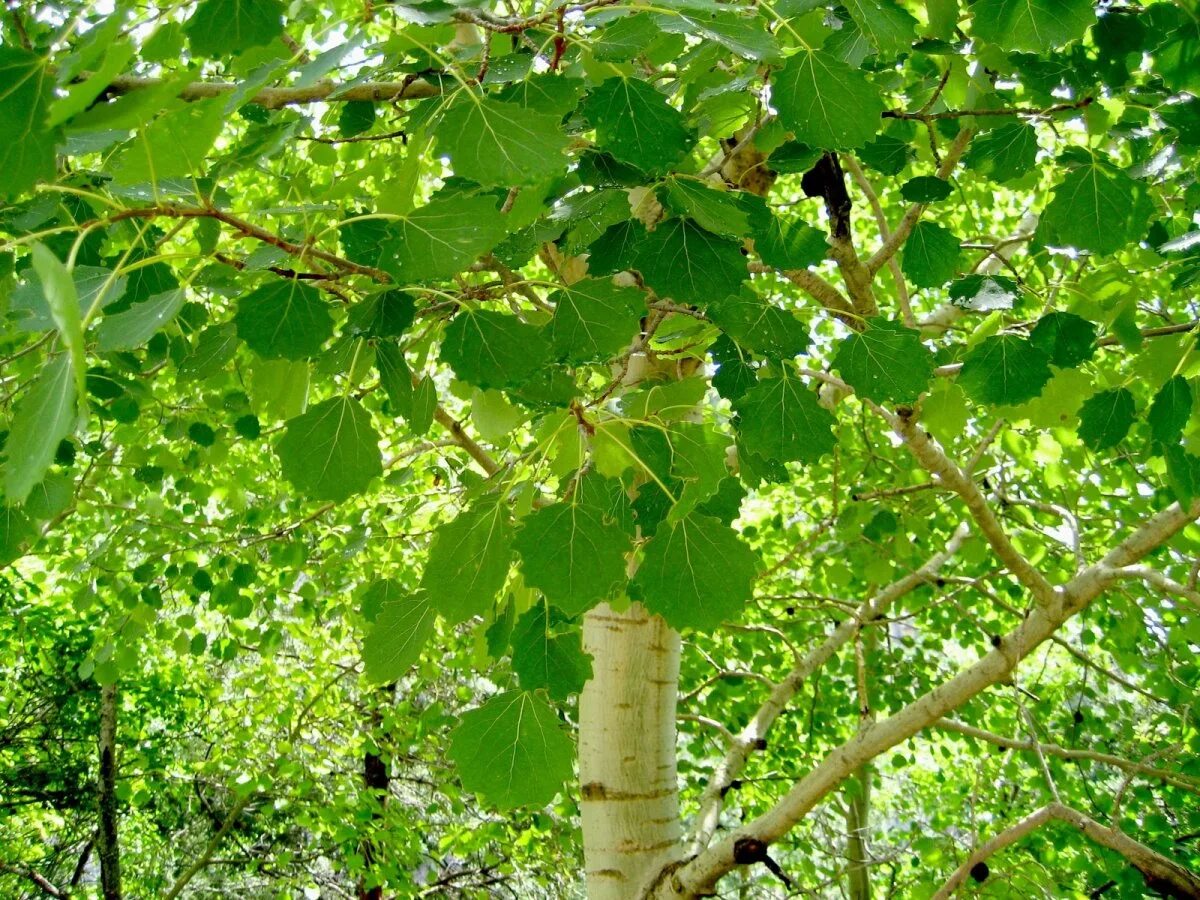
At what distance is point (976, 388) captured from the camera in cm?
139

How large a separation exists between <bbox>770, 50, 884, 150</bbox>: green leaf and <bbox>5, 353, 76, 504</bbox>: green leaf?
0.68 metres

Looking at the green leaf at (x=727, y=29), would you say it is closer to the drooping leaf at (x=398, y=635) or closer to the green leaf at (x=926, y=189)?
the green leaf at (x=926, y=189)

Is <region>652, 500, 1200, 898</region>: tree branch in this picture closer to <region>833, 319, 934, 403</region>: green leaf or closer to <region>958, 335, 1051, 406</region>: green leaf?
<region>958, 335, 1051, 406</region>: green leaf

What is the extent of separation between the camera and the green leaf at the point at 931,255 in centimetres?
142

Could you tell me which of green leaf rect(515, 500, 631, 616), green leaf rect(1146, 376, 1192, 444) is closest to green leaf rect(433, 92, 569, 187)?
green leaf rect(515, 500, 631, 616)

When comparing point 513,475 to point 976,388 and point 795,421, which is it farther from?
point 976,388

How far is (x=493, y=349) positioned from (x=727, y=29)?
1.26 ft

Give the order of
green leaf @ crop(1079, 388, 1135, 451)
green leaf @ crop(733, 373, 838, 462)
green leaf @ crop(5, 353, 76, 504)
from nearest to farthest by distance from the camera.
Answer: green leaf @ crop(5, 353, 76, 504), green leaf @ crop(733, 373, 838, 462), green leaf @ crop(1079, 388, 1135, 451)

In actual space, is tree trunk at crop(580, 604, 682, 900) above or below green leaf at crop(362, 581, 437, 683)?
above

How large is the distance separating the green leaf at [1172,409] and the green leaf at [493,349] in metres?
0.91

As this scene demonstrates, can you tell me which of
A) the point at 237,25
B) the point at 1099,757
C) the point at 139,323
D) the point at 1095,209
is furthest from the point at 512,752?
the point at 1099,757

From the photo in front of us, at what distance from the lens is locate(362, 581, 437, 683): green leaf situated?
1140mm

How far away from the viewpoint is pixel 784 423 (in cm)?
116

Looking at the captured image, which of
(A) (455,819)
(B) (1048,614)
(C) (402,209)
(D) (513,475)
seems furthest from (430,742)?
(C) (402,209)
